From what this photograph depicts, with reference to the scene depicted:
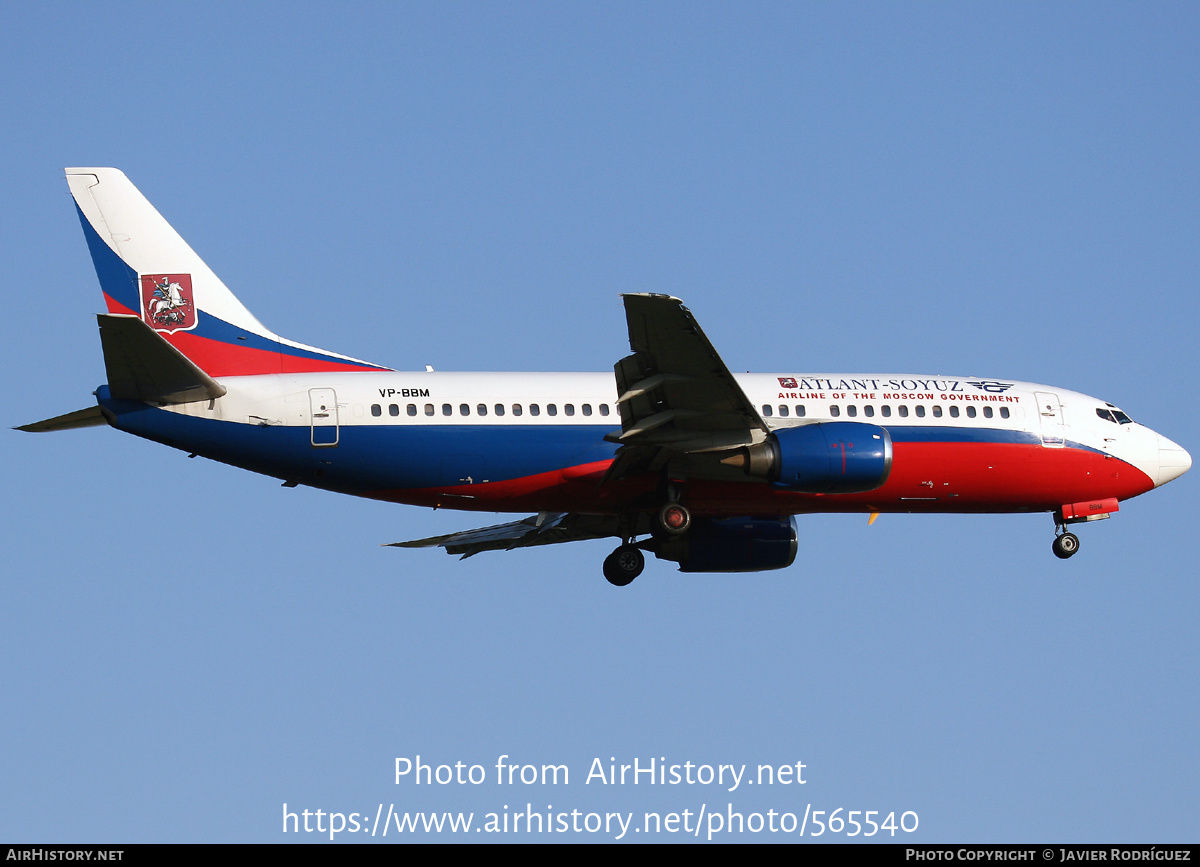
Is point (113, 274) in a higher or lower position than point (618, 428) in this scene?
higher

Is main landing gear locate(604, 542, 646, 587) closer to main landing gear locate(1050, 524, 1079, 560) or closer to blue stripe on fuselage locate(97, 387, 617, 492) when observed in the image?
blue stripe on fuselage locate(97, 387, 617, 492)

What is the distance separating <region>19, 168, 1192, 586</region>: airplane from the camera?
3141 centimetres

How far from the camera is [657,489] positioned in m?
34.1

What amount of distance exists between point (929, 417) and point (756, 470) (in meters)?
5.42

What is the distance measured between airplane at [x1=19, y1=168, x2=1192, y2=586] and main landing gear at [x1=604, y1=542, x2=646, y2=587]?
54 mm

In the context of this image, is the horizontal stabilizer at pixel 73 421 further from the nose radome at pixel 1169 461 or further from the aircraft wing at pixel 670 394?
the nose radome at pixel 1169 461

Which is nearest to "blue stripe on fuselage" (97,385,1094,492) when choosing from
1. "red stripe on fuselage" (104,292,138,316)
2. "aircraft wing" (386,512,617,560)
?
"red stripe on fuselage" (104,292,138,316)

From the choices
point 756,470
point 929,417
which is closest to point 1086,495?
point 929,417

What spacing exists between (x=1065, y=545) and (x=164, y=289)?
22.7 m

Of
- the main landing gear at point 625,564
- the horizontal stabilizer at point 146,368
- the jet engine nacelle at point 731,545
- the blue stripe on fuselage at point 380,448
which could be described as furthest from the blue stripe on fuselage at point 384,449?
the jet engine nacelle at point 731,545

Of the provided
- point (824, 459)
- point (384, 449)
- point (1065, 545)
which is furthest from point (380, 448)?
point (1065, 545)

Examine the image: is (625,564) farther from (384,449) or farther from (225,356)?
(225,356)

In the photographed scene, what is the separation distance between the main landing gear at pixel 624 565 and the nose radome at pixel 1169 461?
1349 centimetres

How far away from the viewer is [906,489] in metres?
34.9
